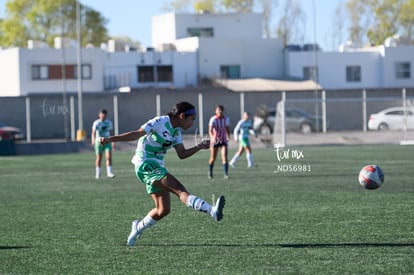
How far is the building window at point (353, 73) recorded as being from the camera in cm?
7525

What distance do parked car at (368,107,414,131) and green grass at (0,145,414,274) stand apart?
21291 mm

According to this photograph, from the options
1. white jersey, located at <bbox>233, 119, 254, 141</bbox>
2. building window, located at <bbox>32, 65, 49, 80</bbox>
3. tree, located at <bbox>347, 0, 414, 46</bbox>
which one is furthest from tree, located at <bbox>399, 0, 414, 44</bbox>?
white jersey, located at <bbox>233, 119, 254, 141</bbox>

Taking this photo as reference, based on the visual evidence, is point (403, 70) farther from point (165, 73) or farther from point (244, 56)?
point (165, 73)

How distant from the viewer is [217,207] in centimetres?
1148

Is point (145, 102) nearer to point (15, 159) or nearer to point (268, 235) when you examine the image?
point (15, 159)

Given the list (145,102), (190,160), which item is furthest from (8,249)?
(145,102)

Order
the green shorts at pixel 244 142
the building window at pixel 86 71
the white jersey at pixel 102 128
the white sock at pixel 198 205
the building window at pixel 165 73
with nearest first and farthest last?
the white sock at pixel 198 205
the white jersey at pixel 102 128
the green shorts at pixel 244 142
the building window at pixel 86 71
the building window at pixel 165 73

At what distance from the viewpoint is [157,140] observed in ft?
39.0

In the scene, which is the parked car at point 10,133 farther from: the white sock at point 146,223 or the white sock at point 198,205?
the white sock at point 198,205

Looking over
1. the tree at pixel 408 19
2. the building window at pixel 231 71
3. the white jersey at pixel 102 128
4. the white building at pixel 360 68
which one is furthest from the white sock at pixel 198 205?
the tree at pixel 408 19

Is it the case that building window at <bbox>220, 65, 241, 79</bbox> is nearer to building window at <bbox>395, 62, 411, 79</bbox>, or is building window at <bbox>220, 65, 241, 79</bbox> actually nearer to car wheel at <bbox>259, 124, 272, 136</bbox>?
building window at <bbox>395, 62, 411, 79</bbox>

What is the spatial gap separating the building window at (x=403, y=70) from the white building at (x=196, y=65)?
0.27 feet

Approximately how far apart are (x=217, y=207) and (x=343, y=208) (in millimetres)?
5486

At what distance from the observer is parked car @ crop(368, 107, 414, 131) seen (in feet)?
154
